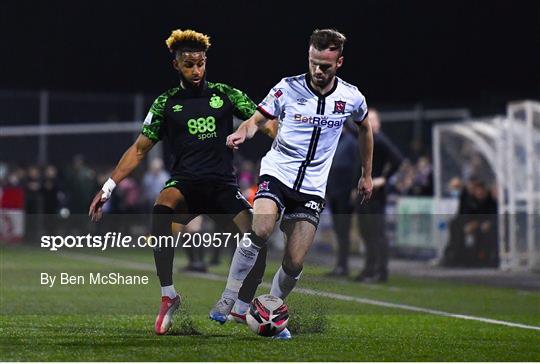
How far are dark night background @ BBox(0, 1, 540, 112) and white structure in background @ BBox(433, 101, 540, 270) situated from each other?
1503 mm

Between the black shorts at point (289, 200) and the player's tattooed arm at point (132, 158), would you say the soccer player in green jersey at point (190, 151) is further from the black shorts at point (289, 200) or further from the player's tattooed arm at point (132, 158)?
the black shorts at point (289, 200)

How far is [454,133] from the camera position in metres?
22.0

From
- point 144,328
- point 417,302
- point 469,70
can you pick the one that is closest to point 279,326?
point 144,328

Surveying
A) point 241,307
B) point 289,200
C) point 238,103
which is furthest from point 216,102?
point 241,307

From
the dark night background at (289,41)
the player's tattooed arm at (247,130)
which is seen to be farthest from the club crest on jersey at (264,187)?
the dark night background at (289,41)

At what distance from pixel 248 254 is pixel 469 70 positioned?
14.3 metres

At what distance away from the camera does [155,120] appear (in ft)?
33.3

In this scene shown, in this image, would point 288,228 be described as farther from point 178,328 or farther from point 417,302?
point 417,302

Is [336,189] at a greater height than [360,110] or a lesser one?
lesser

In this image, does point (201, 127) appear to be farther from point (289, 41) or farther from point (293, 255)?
point (289, 41)

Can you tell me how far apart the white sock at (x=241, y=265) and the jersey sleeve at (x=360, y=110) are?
1.25 m

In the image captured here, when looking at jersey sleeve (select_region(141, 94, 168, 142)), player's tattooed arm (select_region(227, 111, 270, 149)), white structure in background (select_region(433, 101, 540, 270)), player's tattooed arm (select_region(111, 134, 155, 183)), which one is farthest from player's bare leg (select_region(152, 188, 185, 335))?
white structure in background (select_region(433, 101, 540, 270))

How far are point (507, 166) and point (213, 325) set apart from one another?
10574 mm

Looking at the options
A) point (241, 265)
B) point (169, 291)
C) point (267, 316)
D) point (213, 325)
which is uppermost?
point (241, 265)
